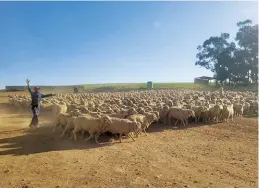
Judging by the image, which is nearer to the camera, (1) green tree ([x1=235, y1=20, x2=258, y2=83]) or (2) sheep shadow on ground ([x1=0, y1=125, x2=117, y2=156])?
(2) sheep shadow on ground ([x1=0, y1=125, x2=117, y2=156])

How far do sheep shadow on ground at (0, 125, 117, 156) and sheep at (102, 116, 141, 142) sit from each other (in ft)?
2.41

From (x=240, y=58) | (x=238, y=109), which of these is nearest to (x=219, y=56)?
(x=240, y=58)

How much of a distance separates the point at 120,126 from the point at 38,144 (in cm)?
321

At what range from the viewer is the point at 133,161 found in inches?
348

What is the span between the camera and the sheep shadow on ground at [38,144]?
33.2 feet

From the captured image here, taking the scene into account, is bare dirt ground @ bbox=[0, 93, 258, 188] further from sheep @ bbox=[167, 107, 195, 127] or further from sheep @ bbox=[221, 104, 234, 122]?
sheep @ bbox=[221, 104, 234, 122]

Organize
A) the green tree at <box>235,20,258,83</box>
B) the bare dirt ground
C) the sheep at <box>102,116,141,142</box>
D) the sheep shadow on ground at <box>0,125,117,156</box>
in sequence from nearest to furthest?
the bare dirt ground < the sheep shadow on ground at <box>0,125,117,156</box> < the sheep at <box>102,116,141,142</box> < the green tree at <box>235,20,258,83</box>

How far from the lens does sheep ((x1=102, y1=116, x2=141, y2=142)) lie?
452 inches

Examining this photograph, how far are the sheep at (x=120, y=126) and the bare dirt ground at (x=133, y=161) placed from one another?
452mm

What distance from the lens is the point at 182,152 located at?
9.91 meters

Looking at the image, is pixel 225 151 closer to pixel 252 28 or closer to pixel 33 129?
pixel 33 129

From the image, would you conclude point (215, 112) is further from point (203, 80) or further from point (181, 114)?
point (203, 80)

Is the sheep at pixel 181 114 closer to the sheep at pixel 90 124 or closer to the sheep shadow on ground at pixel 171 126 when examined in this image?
the sheep shadow on ground at pixel 171 126

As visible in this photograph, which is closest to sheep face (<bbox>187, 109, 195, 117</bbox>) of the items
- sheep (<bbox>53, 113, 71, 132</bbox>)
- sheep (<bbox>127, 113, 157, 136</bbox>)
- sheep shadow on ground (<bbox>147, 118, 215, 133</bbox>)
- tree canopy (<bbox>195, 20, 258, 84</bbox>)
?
sheep shadow on ground (<bbox>147, 118, 215, 133</bbox>)
